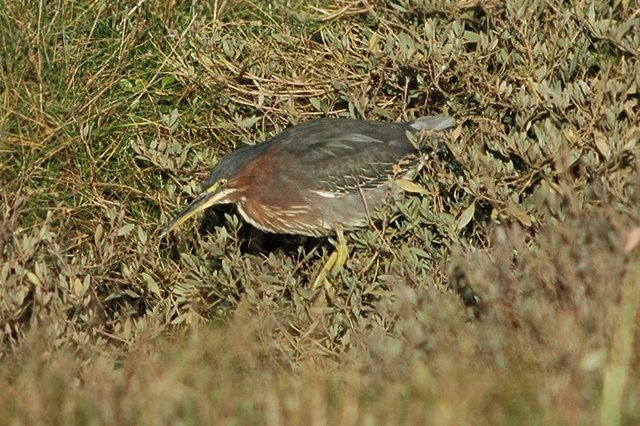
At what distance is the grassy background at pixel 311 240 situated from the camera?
4.49 m

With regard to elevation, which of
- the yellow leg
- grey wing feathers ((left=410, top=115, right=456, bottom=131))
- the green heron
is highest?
grey wing feathers ((left=410, top=115, right=456, bottom=131))

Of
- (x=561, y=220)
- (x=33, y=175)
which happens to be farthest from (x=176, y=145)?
(x=561, y=220)

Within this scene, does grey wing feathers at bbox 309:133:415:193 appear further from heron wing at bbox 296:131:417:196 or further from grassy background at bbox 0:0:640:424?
grassy background at bbox 0:0:640:424

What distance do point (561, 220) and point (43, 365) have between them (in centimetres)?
251

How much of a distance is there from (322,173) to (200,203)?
74cm

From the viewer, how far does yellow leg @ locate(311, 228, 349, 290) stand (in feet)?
22.5

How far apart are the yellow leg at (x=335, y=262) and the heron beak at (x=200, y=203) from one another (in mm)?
722

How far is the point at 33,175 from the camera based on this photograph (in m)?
7.42

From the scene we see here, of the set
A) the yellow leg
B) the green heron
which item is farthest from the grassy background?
the green heron

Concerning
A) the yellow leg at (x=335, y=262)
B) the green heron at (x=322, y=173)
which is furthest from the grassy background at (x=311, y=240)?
the green heron at (x=322, y=173)

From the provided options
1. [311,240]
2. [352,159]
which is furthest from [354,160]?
[311,240]

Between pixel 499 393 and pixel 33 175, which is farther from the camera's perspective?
pixel 33 175

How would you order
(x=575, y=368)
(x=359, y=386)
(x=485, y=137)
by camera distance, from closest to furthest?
(x=575, y=368)
(x=359, y=386)
(x=485, y=137)

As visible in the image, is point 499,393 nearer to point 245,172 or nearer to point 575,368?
point 575,368
